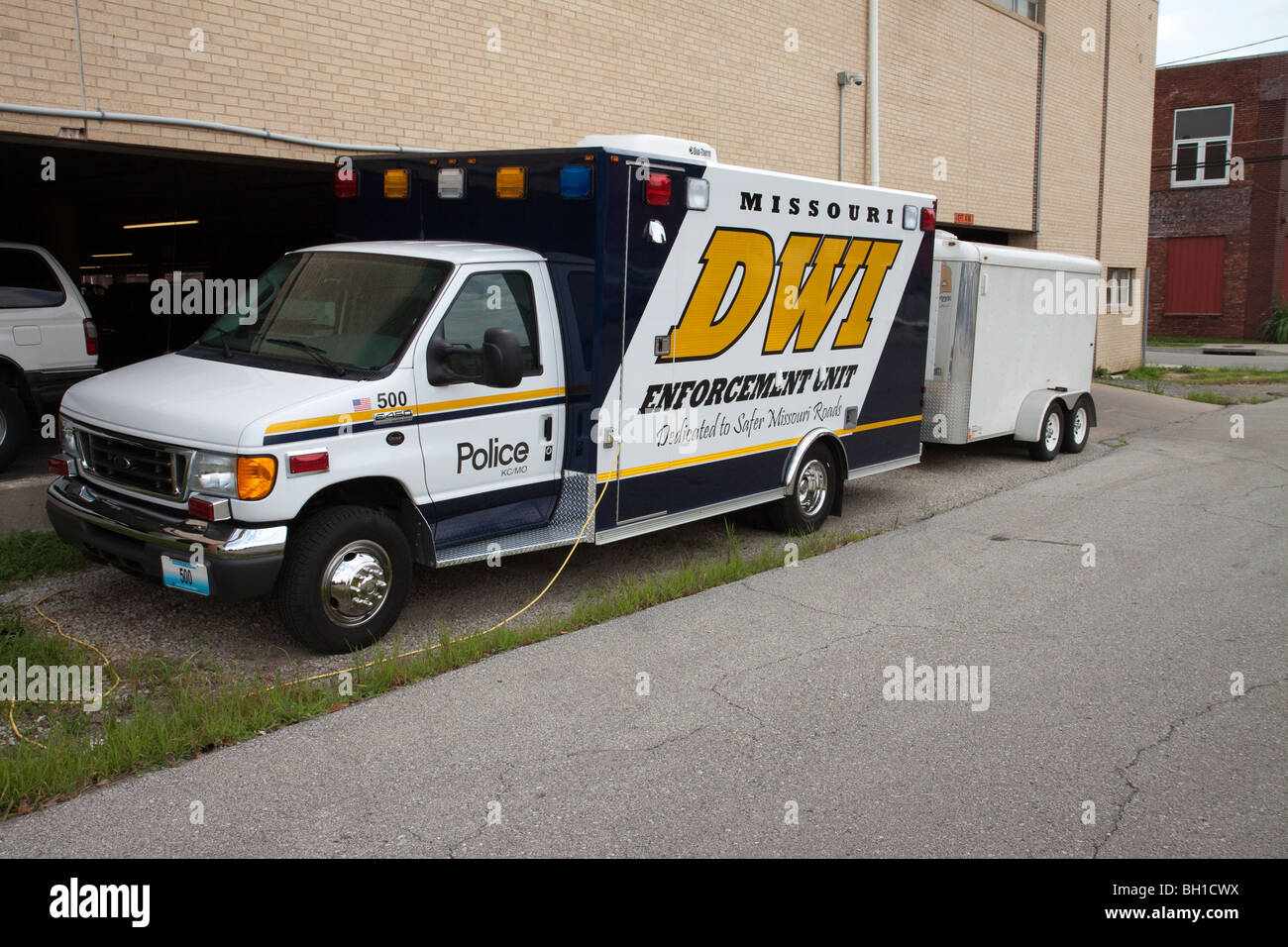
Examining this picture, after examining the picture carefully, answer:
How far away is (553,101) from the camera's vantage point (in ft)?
37.7

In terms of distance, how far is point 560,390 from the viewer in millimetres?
7207

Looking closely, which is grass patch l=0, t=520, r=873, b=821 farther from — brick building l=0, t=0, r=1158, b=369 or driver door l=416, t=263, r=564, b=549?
brick building l=0, t=0, r=1158, b=369

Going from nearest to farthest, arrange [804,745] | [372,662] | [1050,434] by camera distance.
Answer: [804,745]
[372,662]
[1050,434]

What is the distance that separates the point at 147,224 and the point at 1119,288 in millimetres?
21387

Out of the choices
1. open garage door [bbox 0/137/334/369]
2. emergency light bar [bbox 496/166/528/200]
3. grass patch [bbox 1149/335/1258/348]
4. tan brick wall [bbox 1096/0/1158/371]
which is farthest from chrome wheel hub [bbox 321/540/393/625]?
grass patch [bbox 1149/335/1258/348]

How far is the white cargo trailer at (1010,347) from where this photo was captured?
39.4 ft

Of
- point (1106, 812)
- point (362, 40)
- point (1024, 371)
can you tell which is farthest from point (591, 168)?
point (1024, 371)

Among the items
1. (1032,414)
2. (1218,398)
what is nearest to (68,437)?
(1032,414)

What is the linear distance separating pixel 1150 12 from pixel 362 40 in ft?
70.8

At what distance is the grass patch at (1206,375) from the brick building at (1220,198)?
54.8 ft

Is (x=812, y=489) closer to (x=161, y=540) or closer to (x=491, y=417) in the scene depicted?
(x=491, y=417)

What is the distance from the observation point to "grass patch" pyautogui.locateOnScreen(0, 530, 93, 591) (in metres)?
7.40

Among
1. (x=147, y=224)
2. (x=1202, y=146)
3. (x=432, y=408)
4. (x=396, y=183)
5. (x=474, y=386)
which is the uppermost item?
(x=1202, y=146)

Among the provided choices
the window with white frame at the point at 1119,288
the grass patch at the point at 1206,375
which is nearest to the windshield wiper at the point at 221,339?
the grass patch at the point at 1206,375
